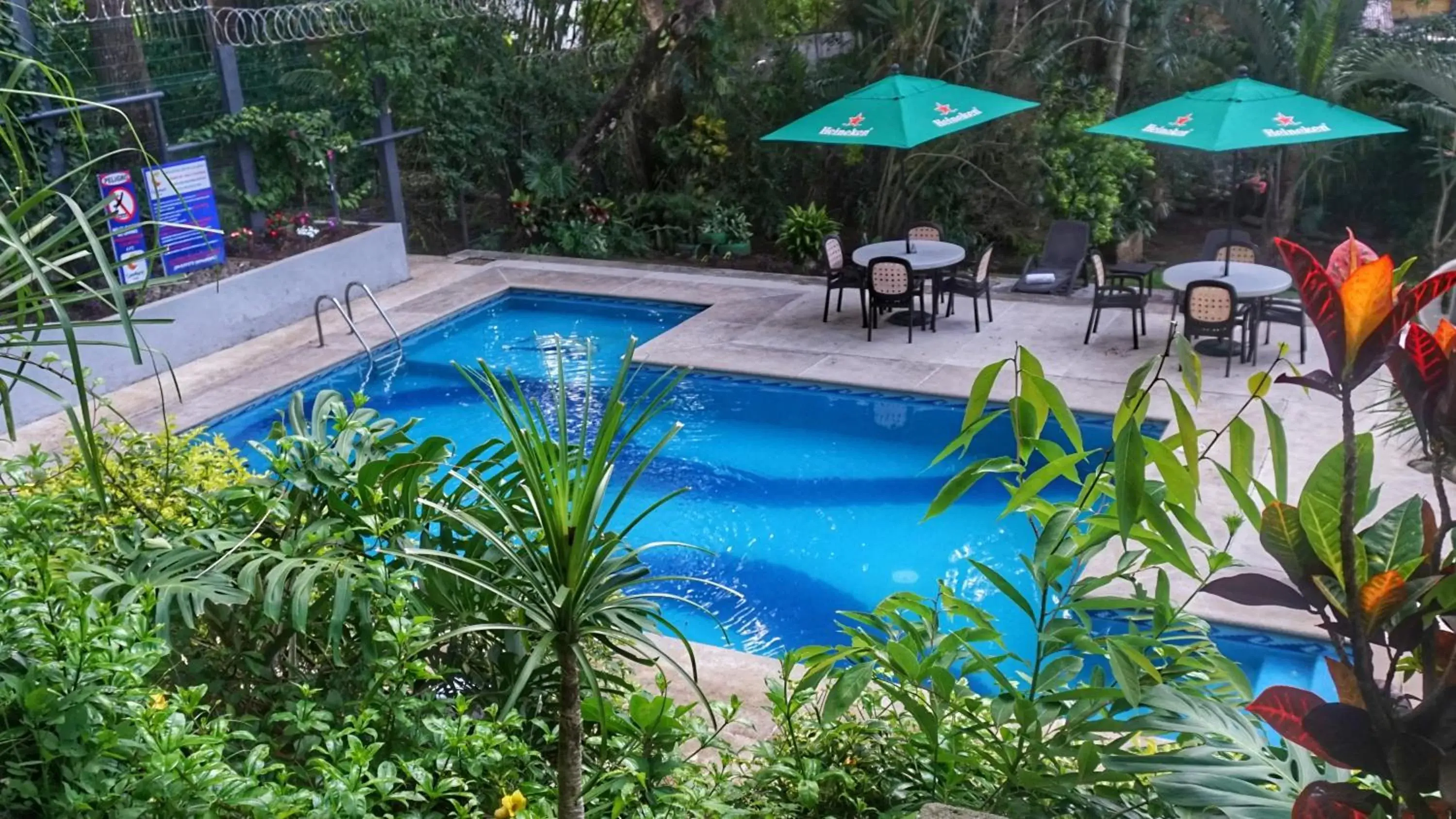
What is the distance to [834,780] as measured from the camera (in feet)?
10.5

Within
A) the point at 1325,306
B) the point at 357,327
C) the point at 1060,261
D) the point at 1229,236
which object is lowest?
the point at 357,327

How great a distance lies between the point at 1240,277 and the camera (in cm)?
1011

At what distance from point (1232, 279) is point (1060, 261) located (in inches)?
86.5

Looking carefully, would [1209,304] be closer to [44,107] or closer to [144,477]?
[144,477]

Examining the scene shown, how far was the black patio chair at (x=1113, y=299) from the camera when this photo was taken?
10.3m

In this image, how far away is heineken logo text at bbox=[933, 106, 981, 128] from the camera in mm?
10750

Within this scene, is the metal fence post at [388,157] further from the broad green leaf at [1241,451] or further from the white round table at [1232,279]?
the broad green leaf at [1241,451]

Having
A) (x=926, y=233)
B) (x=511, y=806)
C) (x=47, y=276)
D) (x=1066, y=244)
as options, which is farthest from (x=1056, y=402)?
(x=1066, y=244)

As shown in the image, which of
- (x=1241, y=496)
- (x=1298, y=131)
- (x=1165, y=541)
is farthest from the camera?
(x=1298, y=131)

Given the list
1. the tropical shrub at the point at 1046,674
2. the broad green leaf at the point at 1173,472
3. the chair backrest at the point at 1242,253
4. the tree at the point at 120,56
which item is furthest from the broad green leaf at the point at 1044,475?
the tree at the point at 120,56

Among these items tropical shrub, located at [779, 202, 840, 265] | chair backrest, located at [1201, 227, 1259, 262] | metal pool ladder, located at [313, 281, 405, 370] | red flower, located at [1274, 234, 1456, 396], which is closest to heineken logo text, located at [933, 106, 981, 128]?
chair backrest, located at [1201, 227, 1259, 262]

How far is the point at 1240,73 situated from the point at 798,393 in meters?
4.42

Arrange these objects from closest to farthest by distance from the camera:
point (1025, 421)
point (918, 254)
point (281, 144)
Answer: point (1025, 421) < point (918, 254) < point (281, 144)

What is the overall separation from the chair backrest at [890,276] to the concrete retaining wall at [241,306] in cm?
545
